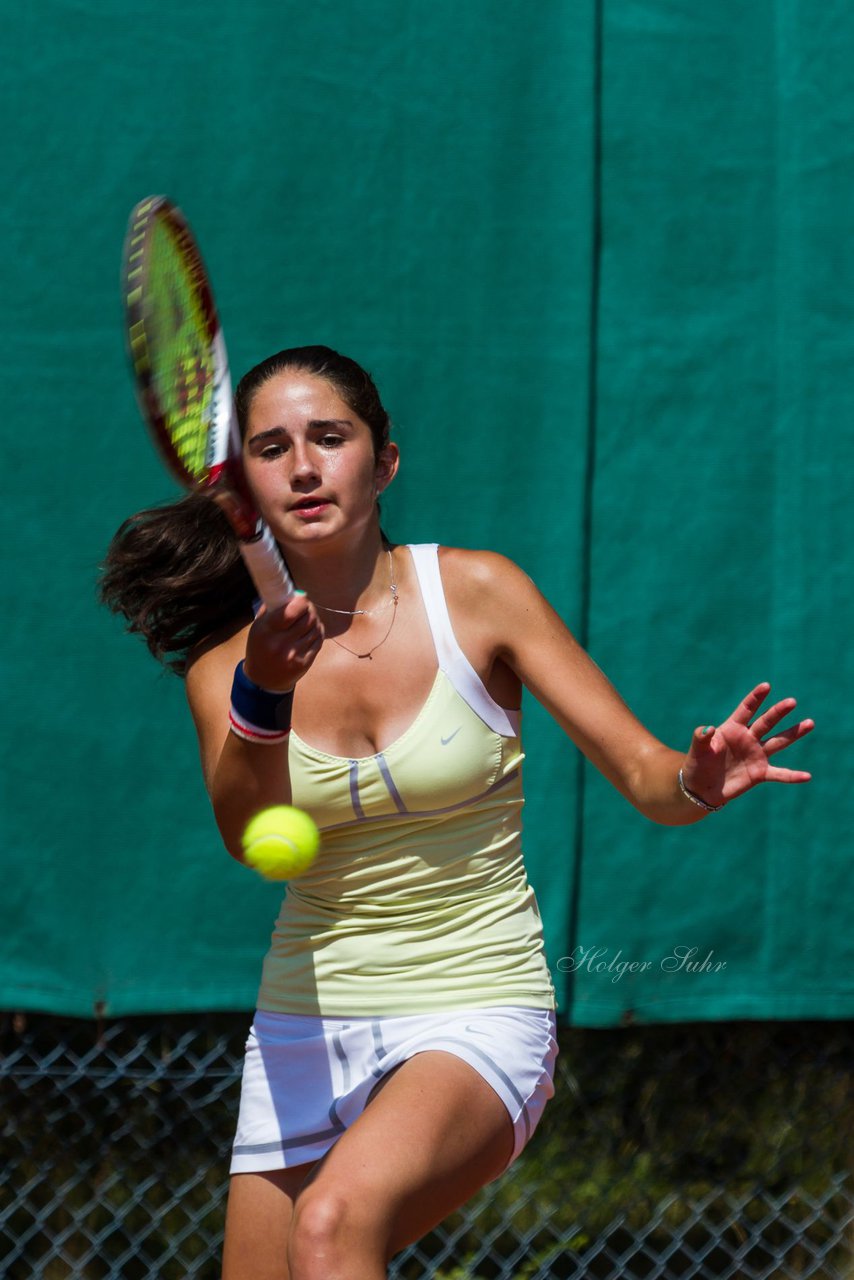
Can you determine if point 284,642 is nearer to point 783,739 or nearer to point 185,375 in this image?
point 185,375

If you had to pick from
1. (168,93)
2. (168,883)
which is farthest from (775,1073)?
(168,93)

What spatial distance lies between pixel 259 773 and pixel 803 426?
174 centimetres

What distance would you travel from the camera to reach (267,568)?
1.91 meters

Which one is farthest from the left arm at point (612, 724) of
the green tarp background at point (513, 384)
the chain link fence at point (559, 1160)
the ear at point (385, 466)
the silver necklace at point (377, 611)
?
the chain link fence at point (559, 1160)

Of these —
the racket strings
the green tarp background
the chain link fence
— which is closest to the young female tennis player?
the racket strings

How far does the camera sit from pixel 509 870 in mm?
2273

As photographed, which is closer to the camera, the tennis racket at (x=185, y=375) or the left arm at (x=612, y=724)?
the tennis racket at (x=185, y=375)

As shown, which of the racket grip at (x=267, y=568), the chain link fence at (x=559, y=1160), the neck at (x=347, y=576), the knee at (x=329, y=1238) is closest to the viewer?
the knee at (x=329, y=1238)

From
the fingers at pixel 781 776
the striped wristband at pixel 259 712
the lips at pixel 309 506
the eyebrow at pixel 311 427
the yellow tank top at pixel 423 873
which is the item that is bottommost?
the yellow tank top at pixel 423 873

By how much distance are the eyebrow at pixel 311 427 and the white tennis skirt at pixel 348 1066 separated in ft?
2.90

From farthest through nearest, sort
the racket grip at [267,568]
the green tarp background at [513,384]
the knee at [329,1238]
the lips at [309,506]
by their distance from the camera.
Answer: the green tarp background at [513,384] < the lips at [309,506] < the racket grip at [267,568] < the knee at [329,1238]

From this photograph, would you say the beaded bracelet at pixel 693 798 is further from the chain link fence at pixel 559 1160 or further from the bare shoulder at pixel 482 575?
the chain link fence at pixel 559 1160

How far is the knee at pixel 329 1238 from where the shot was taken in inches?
69.6

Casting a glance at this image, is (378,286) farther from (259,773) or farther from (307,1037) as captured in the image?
(307,1037)
